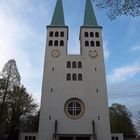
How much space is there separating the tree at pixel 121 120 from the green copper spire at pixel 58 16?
86.7 feet

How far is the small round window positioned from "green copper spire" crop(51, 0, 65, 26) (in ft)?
51.9

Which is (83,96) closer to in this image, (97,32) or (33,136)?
(33,136)

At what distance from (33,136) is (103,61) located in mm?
17439

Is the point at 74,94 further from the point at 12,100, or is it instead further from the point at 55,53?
the point at 12,100

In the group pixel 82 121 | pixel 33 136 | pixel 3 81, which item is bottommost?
pixel 33 136

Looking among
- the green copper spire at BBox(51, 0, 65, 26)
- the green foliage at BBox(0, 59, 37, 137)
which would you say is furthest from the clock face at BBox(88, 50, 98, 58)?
the green foliage at BBox(0, 59, 37, 137)

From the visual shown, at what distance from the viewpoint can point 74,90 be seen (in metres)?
35.8

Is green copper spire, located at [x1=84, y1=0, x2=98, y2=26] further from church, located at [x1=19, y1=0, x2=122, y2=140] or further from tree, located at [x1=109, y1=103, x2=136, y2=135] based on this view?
tree, located at [x1=109, y1=103, x2=136, y2=135]

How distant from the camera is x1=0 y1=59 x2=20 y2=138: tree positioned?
32031 millimetres

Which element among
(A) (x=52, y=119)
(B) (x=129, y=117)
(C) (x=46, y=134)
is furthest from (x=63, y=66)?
(B) (x=129, y=117)

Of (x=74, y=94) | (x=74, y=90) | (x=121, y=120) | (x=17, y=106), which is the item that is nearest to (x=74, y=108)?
(x=74, y=94)

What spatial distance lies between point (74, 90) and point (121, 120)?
69.5ft

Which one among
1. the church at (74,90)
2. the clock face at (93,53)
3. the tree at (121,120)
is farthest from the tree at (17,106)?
the tree at (121,120)

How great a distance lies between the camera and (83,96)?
35.3 meters
